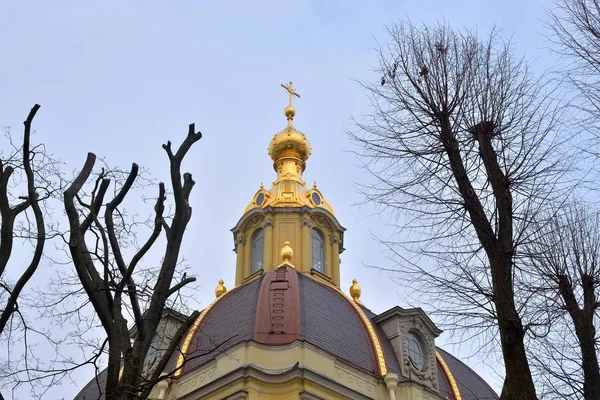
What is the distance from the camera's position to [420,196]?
29.5 ft

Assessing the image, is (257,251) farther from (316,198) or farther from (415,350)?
(415,350)

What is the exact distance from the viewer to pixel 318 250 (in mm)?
27344

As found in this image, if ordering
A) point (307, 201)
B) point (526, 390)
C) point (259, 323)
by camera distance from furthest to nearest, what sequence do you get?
point (307, 201) < point (259, 323) < point (526, 390)

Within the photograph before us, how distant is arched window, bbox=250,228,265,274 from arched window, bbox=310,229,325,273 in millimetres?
1705

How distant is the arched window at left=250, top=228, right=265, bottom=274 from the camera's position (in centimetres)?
2709

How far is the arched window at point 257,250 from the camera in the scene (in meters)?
27.1

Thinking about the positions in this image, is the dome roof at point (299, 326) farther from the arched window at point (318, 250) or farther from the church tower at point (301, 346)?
the arched window at point (318, 250)

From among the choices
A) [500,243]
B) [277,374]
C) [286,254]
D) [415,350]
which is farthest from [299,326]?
[500,243]

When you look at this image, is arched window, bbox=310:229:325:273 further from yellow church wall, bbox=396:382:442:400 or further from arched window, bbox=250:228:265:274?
yellow church wall, bbox=396:382:442:400

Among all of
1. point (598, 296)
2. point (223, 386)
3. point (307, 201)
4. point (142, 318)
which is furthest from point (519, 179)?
point (307, 201)

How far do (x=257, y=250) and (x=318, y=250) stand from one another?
82.1 inches

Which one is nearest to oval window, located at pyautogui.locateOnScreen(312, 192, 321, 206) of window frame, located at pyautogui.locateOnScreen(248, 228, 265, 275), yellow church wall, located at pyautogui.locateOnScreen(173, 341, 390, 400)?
window frame, located at pyautogui.locateOnScreen(248, 228, 265, 275)

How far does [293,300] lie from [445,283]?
11.6 meters

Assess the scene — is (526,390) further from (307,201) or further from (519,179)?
(307,201)
